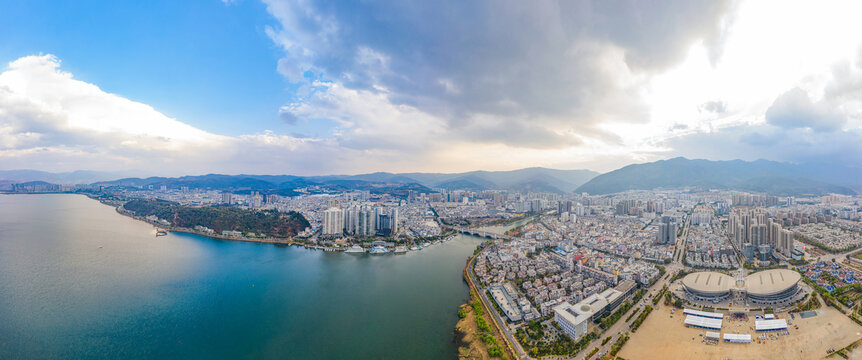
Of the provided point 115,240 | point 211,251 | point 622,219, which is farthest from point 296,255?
point 622,219

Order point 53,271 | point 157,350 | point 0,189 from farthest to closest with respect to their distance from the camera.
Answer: point 0,189, point 53,271, point 157,350

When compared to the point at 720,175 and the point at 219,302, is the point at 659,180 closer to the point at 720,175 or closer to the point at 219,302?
the point at 720,175

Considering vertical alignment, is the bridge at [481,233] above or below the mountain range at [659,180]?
below

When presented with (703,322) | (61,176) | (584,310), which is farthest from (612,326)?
(61,176)

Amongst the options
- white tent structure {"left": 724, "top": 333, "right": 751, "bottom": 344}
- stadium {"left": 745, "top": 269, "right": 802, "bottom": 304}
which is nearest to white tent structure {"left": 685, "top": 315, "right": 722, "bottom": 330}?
white tent structure {"left": 724, "top": 333, "right": 751, "bottom": 344}

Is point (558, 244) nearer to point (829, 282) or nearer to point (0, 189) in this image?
point (829, 282)

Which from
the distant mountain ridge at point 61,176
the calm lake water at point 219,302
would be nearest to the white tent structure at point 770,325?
the calm lake water at point 219,302

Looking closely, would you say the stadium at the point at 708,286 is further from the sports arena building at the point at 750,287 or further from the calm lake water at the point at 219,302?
the calm lake water at the point at 219,302

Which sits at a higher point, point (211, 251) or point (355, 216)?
point (355, 216)
